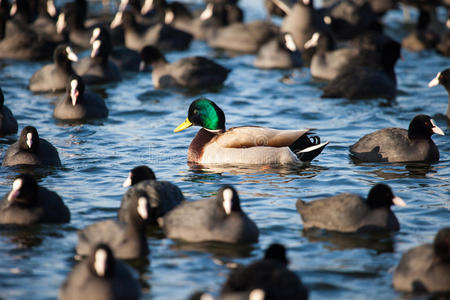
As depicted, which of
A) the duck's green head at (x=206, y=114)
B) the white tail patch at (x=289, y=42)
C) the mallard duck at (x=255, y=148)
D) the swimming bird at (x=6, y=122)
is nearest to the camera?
the mallard duck at (x=255, y=148)

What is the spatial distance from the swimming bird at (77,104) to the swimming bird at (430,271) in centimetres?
922

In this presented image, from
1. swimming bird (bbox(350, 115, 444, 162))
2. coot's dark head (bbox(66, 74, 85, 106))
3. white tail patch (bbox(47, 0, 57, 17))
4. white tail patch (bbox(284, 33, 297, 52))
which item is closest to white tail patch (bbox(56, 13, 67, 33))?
white tail patch (bbox(47, 0, 57, 17))

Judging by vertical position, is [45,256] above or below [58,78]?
below

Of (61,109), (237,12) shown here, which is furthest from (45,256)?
(237,12)

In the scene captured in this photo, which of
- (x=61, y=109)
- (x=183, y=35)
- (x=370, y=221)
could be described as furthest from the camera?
(x=183, y=35)

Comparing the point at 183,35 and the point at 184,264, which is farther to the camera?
the point at 183,35

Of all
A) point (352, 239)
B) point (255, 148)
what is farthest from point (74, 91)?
point (352, 239)

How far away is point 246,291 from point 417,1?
21496mm

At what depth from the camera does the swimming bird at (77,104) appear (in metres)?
15.7

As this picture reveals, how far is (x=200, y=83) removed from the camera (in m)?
19.1

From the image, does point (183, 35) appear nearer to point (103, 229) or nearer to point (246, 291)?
point (103, 229)

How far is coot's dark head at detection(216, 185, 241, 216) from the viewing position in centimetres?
916

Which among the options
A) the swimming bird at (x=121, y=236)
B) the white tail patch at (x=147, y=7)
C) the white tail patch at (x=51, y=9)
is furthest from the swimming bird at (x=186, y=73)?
the swimming bird at (x=121, y=236)

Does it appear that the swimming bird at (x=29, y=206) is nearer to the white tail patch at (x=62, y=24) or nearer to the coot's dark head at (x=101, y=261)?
the coot's dark head at (x=101, y=261)
